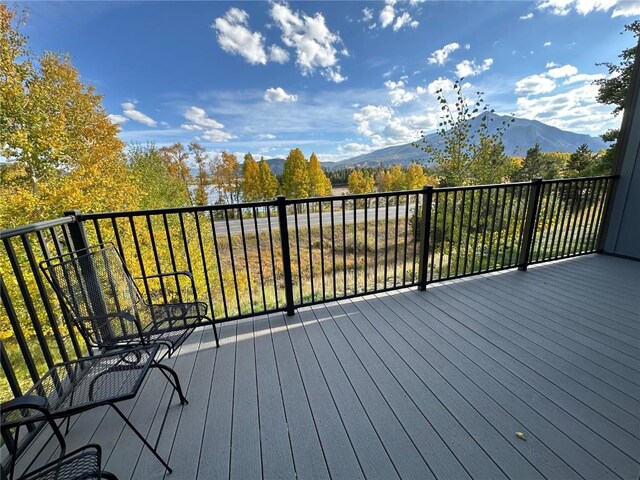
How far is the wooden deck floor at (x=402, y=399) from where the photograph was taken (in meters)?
1.14

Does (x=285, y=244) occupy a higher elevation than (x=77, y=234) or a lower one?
lower

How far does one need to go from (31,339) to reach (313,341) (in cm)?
1061

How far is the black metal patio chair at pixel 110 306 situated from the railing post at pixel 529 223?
10.9 feet

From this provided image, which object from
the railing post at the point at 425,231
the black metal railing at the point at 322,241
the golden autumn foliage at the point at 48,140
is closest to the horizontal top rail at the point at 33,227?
the black metal railing at the point at 322,241

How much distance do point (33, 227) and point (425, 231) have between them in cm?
280

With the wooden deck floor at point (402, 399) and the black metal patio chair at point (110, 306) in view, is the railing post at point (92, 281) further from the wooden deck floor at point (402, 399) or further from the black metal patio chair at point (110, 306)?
the wooden deck floor at point (402, 399)

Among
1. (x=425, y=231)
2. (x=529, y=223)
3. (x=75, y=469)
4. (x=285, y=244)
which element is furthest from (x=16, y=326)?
(x=529, y=223)

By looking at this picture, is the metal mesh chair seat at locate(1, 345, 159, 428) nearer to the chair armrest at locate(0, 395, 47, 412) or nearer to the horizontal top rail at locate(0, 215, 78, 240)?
the chair armrest at locate(0, 395, 47, 412)

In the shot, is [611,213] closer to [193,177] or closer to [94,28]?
[94,28]

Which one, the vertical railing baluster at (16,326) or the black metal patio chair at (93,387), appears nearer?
the black metal patio chair at (93,387)

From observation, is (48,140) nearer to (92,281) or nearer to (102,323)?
(92,281)

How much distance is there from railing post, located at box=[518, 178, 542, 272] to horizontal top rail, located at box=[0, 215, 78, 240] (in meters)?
4.02

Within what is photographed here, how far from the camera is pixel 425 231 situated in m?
2.64

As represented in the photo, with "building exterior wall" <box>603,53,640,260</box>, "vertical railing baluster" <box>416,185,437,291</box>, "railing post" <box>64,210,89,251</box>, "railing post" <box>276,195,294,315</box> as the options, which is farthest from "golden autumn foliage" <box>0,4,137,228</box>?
"building exterior wall" <box>603,53,640,260</box>
